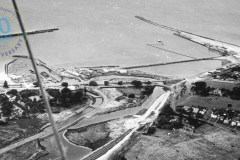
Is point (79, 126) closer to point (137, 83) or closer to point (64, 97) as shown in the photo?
point (64, 97)

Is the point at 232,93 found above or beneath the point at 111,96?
above

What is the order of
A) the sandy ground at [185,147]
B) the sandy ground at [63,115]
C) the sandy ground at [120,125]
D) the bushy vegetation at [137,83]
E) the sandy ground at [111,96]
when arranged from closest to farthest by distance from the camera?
the sandy ground at [185,147] → the sandy ground at [120,125] → the sandy ground at [63,115] → the sandy ground at [111,96] → the bushy vegetation at [137,83]

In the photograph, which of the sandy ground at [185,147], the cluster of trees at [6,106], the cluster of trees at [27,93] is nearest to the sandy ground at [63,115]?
the cluster of trees at [6,106]

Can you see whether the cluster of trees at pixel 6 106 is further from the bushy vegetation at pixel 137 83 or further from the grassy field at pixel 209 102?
the grassy field at pixel 209 102

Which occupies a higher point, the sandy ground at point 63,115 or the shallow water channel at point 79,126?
the sandy ground at point 63,115

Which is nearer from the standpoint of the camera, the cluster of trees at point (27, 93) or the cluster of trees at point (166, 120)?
the cluster of trees at point (166, 120)

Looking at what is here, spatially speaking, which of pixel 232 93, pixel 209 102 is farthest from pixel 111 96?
pixel 232 93

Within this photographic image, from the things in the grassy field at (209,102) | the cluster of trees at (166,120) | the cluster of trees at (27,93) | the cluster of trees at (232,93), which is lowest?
the cluster of trees at (166,120)

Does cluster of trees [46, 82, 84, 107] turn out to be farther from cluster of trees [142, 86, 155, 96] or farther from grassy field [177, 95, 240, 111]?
grassy field [177, 95, 240, 111]

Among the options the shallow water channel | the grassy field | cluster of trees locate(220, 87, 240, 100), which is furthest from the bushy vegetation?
cluster of trees locate(220, 87, 240, 100)
